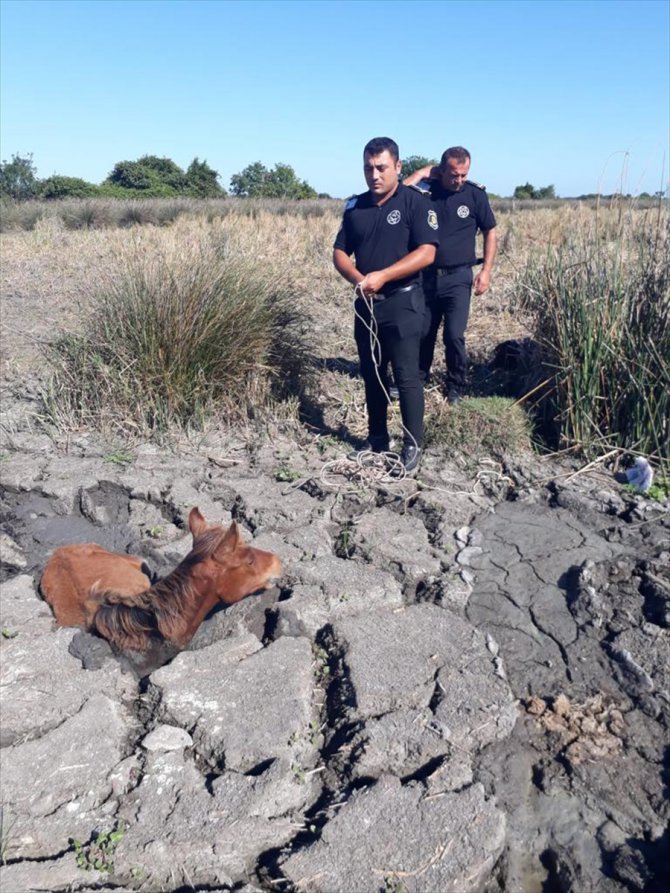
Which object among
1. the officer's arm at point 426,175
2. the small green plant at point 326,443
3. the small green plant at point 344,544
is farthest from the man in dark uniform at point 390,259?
the officer's arm at point 426,175

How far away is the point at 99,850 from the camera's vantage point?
97.3 inches

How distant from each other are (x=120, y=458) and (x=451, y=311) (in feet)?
8.51

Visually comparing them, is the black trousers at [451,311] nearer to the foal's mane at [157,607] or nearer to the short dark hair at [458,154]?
the short dark hair at [458,154]

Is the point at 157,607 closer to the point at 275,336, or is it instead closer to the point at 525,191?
the point at 275,336

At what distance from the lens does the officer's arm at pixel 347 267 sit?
4.69 metres

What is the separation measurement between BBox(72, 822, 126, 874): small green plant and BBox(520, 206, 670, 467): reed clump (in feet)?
12.5

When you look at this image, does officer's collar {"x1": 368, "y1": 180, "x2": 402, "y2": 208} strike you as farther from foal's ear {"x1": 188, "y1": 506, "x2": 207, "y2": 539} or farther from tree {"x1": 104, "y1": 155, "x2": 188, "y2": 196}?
tree {"x1": 104, "y1": 155, "x2": 188, "y2": 196}

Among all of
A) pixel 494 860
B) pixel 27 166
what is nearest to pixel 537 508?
pixel 494 860

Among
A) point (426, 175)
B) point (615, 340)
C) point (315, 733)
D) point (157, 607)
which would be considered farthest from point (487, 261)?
point (315, 733)

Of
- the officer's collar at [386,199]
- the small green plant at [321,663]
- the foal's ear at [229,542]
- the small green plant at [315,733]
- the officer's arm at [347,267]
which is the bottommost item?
the small green plant at [315,733]

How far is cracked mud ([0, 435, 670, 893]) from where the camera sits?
8.16ft

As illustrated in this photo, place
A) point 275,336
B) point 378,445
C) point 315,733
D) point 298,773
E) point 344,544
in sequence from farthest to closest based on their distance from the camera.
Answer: point 275,336 < point 378,445 < point 344,544 < point 315,733 < point 298,773

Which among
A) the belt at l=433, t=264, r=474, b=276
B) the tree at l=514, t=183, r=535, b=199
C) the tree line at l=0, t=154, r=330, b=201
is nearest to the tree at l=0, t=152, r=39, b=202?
the tree line at l=0, t=154, r=330, b=201

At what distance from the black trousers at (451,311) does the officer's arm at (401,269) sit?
1048 mm
